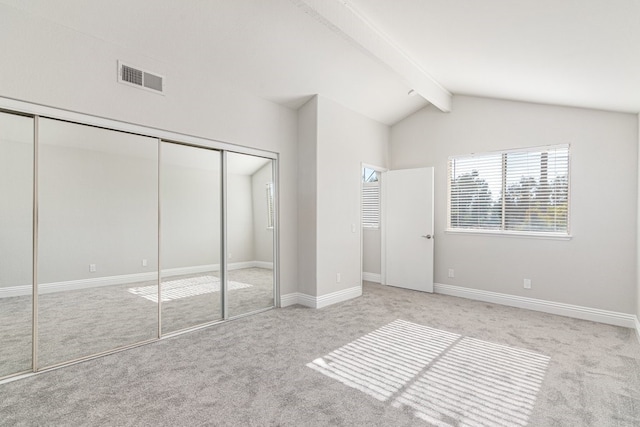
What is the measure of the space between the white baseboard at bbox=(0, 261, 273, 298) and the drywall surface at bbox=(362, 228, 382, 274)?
2.72 metres

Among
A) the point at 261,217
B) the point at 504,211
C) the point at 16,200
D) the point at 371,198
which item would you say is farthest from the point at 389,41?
the point at 16,200

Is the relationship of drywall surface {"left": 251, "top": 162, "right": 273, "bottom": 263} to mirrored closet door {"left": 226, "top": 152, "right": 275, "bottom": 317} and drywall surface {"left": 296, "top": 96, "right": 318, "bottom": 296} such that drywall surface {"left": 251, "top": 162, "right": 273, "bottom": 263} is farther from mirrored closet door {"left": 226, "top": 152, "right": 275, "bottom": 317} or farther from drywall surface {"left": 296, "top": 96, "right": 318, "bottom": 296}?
drywall surface {"left": 296, "top": 96, "right": 318, "bottom": 296}

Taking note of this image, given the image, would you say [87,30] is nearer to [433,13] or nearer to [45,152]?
[45,152]

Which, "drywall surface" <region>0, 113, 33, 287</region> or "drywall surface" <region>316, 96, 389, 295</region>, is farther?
"drywall surface" <region>316, 96, 389, 295</region>

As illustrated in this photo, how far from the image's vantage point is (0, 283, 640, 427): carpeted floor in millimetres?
2084

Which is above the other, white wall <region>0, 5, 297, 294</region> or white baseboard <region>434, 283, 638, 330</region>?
white wall <region>0, 5, 297, 294</region>

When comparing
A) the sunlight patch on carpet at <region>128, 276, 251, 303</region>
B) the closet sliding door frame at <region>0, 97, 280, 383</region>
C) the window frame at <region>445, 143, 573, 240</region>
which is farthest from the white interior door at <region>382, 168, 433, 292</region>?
the sunlight patch on carpet at <region>128, 276, 251, 303</region>

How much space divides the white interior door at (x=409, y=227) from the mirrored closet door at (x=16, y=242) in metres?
4.83

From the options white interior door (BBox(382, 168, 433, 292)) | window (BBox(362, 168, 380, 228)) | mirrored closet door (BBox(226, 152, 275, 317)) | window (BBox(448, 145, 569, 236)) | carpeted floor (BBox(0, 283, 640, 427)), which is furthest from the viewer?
window (BBox(362, 168, 380, 228))

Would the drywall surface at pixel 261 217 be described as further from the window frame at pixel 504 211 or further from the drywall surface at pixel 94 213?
the window frame at pixel 504 211

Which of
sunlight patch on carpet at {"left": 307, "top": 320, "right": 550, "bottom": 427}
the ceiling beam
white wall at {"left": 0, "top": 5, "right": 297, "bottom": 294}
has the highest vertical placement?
the ceiling beam

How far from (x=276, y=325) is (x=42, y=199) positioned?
8.31 ft

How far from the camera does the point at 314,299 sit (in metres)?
4.49

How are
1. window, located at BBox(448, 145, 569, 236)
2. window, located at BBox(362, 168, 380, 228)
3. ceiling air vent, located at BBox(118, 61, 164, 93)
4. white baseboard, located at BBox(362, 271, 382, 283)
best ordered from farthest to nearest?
window, located at BBox(362, 168, 380, 228) < white baseboard, located at BBox(362, 271, 382, 283) < window, located at BBox(448, 145, 569, 236) < ceiling air vent, located at BBox(118, 61, 164, 93)
